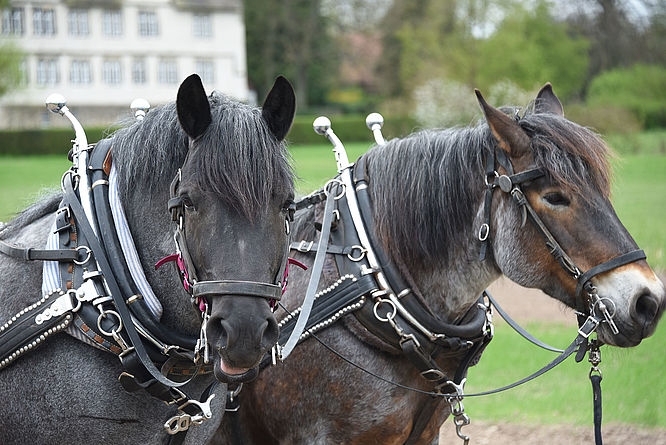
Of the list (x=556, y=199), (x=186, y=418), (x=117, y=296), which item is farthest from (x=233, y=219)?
(x=556, y=199)

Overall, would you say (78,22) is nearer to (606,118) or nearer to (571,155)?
(606,118)

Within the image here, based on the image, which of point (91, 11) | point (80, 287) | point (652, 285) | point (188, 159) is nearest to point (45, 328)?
point (80, 287)

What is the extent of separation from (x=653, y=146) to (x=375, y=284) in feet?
94.3

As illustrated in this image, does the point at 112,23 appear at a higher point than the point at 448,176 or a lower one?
higher

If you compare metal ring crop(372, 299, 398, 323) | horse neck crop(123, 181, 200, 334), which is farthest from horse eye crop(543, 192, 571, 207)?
horse neck crop(123, 181, 200, 334)

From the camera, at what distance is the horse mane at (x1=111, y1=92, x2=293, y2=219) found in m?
2.29

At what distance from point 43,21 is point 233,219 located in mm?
50901

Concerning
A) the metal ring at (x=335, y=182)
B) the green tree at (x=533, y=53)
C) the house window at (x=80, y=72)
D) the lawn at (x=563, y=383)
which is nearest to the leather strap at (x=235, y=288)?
the lawn at (x=563, y=383)

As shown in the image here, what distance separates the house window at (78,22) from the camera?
4866 centimetres

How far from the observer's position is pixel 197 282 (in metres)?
2.27

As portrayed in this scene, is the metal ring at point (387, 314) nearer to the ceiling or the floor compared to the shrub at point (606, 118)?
nearer to the floor

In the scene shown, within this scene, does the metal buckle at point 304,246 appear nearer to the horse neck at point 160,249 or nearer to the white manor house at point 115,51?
the horse neck at point 160,249

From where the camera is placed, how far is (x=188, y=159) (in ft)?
7.82

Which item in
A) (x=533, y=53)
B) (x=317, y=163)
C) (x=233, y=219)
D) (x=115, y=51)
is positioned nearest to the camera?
(x=233, y=219)
